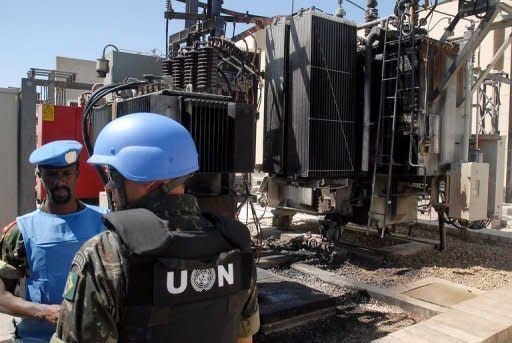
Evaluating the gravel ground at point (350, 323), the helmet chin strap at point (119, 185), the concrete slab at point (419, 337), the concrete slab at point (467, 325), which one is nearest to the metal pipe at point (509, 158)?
the gravel ground at point (350, 323)

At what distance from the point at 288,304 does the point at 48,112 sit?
345cm

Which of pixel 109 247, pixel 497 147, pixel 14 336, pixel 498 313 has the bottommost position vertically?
pixel 498 313

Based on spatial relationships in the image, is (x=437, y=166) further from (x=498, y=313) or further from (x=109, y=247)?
(x=109, y=247)

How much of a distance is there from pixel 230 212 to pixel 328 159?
2967 millimetres

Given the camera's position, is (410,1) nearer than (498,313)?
No

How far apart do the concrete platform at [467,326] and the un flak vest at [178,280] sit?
7.91 feet

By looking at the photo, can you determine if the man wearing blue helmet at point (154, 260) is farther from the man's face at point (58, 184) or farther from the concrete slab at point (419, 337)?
the concrete slab at point (419, 337)

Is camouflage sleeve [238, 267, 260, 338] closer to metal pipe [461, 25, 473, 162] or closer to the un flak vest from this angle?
the un flak vest

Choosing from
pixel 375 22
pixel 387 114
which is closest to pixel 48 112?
pixel 387 114

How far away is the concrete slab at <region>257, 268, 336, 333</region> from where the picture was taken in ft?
14.1

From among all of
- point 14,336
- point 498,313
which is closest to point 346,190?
point 498,313

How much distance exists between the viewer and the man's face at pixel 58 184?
8.54 ft

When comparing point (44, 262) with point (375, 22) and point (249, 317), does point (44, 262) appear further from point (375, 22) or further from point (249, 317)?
point (375, 22)

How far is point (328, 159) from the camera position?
6.69 meters
